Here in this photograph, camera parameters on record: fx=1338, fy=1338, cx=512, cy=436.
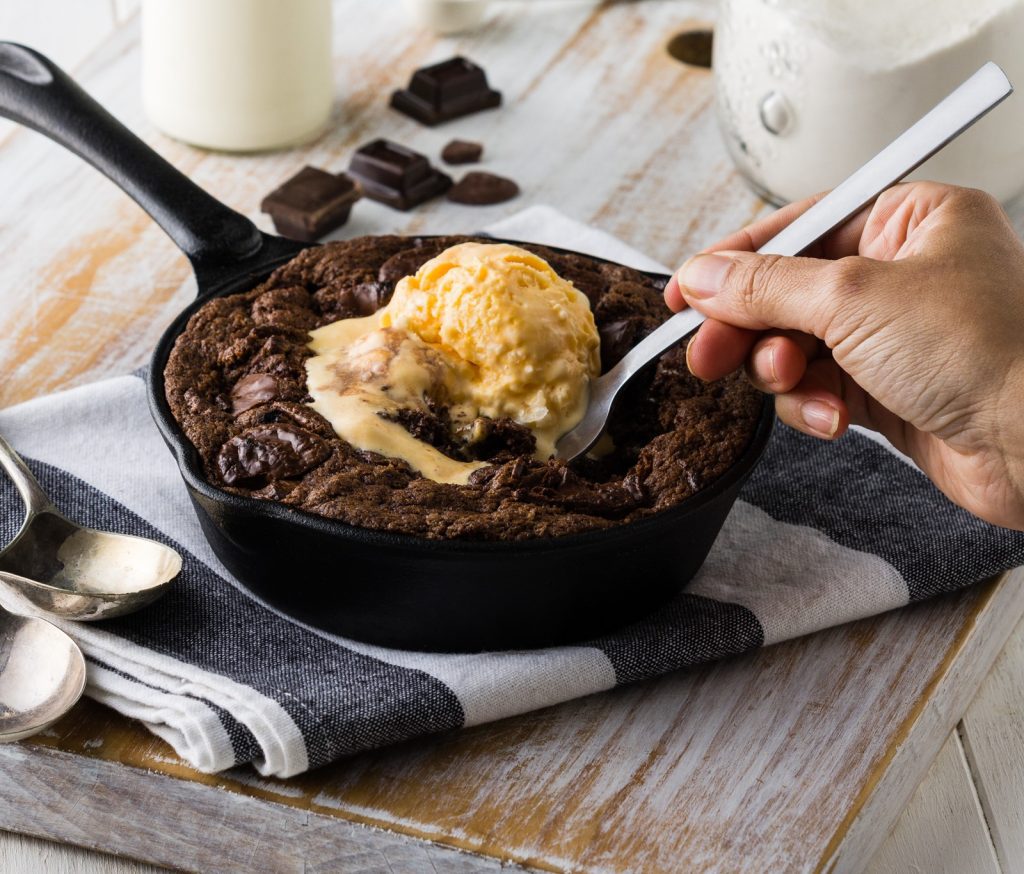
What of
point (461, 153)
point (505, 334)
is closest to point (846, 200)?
point (505, 334)

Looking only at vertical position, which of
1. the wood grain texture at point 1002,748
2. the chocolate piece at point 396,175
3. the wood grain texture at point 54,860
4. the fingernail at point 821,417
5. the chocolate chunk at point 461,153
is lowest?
the wood grain texture at point 1002,748

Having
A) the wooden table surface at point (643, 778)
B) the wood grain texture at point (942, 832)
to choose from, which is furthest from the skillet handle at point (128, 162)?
the wood grain texture at point (942, 832)

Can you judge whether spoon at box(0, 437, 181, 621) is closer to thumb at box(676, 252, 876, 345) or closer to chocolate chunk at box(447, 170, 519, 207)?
thumb at box(676, 252, 876, 345)

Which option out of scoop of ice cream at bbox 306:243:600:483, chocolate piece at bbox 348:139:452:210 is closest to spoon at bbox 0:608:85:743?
scoop of ice cream at bbox 306:243:600:483

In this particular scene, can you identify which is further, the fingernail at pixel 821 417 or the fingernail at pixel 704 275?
the fingernail at pixel 821 417

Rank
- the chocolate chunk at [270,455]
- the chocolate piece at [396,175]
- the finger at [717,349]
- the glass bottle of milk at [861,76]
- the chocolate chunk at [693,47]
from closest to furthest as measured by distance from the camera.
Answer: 1. the chocolate chunk at [270,455]
2. the finger at [717,349]
3. the glass bottle of milk at [861,76]
4. the chocolate piece at [396,175]
5. the chocolate chunk at [693,47]

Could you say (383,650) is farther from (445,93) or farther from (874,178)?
(445,93)

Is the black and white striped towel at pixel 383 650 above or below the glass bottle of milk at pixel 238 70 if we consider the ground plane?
below

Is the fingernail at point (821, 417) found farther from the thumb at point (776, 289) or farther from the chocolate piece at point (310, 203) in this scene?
the chocolate piece at point (310, 203)
